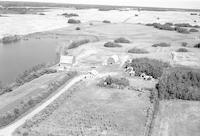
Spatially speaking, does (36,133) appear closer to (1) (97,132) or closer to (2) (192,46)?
(1) (97,132)

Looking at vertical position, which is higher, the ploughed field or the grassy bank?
the grassy bank

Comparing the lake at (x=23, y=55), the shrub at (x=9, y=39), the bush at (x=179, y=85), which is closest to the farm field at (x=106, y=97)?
the bush at (x=179, y=85)

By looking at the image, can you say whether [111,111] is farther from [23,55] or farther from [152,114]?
[23,55]

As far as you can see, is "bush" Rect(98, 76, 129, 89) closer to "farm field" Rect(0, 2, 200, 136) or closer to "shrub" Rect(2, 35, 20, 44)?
"farm field" Rect(0, 2, 200, 136)

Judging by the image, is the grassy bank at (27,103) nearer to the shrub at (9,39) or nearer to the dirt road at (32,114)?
the dirt road at (32,114)

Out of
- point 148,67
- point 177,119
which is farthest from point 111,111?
point 148,67

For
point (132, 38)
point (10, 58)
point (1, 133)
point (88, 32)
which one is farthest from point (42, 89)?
point (88, 32)

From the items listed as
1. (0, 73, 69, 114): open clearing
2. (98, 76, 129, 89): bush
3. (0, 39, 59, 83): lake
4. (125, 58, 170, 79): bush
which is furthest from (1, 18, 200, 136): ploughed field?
(0, 39, 59, 83): lake
